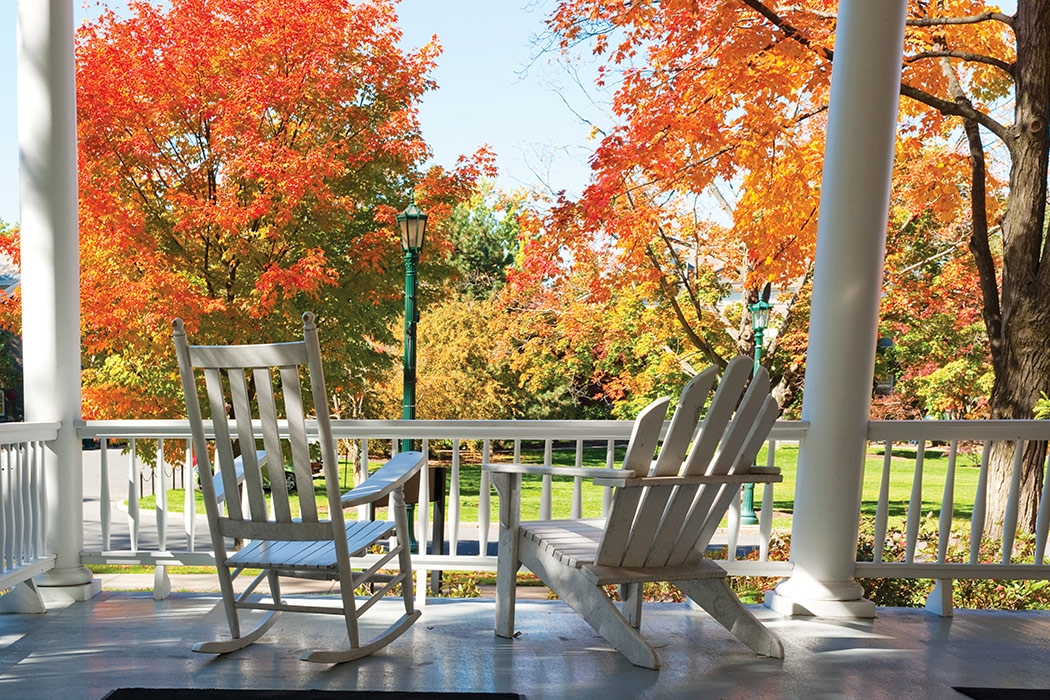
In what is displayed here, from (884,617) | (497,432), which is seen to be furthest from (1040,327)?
(497,432)

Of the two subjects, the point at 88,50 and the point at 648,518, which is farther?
the point at 88,50

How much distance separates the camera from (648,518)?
301 centimetres

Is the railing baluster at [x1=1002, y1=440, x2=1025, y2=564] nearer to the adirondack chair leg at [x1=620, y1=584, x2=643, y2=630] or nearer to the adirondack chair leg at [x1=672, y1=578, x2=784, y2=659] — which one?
the adirondack chair leg at [x1=672, y1=578, x2=784, y2=659]

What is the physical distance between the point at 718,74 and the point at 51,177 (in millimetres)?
5393

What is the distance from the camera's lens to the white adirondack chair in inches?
114

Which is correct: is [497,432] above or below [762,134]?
below

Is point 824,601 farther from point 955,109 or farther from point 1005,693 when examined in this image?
point 955,109

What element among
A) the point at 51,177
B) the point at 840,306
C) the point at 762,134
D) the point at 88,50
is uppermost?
the point at 88,50

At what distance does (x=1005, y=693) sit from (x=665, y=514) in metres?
1.15

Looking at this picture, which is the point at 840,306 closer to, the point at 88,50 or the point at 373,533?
the point at 373,533

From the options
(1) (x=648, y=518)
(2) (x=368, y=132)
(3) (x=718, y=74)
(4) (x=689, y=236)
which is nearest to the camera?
(1) (x=648, y=518)

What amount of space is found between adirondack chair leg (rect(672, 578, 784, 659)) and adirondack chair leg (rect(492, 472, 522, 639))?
23.3 inches

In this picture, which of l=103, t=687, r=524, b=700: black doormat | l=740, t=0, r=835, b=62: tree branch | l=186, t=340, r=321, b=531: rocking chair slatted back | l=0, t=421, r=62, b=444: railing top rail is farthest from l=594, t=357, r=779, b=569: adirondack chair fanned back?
l=740, t=0, r=835, b=62: tree branch

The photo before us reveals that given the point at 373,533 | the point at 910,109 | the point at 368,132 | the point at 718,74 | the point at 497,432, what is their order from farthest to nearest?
the point at 368,132
the point at 910,109
the point at 718,74
the point at 497,432
the point at 373,533
